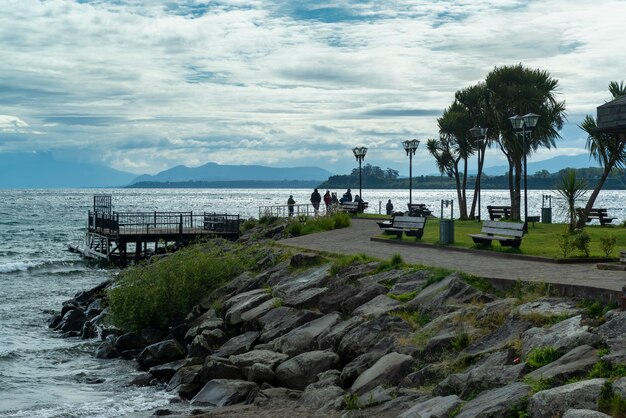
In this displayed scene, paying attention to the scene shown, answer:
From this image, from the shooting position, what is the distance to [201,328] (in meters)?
20.8

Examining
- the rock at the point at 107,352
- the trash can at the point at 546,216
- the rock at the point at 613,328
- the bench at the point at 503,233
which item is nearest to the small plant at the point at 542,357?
the rock at the point at 613,328

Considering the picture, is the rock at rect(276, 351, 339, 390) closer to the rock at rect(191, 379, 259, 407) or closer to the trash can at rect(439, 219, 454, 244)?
the rock at rect(191, 379, 259, 407)

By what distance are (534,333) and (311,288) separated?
892 centimetres

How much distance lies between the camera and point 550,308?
13180mm

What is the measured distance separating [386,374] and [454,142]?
1777 inches

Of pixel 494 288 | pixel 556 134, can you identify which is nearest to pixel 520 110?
pixel 556 134

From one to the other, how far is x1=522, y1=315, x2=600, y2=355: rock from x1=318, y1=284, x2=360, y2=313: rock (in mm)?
6519

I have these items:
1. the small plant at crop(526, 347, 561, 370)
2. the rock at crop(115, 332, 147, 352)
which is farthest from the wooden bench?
the small plant at crop(526, 347, 561, 370)

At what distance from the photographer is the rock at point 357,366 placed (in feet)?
45.5

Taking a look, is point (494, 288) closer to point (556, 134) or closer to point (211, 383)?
point (211, 383)

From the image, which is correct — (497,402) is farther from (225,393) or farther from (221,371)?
(221,371)

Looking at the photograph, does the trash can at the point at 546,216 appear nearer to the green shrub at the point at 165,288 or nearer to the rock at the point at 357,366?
the green shrub at the point at 165,288

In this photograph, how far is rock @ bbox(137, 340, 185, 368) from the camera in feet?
65.5

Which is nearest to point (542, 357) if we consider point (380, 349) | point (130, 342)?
point (380, 349)
